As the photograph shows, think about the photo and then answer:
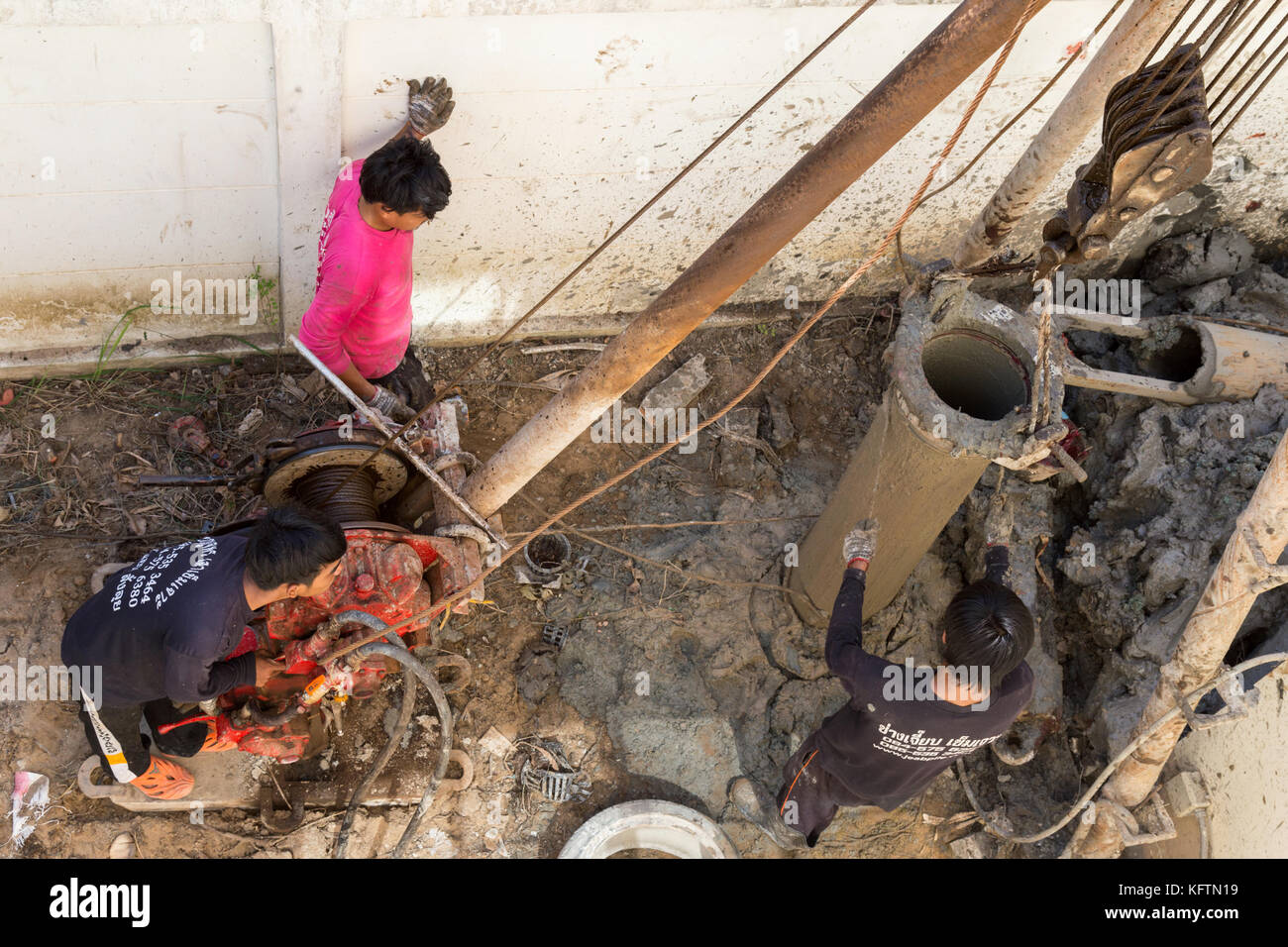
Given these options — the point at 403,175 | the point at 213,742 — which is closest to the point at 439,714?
the point at 213,742

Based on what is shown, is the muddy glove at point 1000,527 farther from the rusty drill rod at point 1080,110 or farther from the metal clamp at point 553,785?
the metal clamp at point 553,785

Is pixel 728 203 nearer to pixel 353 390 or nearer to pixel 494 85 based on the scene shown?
pixel 494 85

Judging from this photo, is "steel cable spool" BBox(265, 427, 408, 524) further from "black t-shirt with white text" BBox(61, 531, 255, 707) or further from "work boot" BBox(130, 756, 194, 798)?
"work boot" BBox(130, 756, 194, 798)

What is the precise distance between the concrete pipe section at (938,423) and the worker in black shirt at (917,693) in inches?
9.5

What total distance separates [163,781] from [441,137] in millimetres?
2907

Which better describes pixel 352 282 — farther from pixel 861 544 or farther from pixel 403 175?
pixel 861 544

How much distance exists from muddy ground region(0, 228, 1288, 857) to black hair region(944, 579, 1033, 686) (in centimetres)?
141

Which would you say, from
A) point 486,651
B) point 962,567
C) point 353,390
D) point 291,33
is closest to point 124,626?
point 353,390

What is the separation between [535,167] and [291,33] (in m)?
1.17

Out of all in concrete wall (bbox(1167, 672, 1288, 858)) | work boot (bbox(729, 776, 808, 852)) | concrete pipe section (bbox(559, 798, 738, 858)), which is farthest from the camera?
work boot (bbox(729, 776, 808, 852))

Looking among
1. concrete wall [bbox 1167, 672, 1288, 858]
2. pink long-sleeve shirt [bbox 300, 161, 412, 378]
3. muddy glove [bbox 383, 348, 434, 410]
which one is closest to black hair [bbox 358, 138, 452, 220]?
pink long-sleeve shirt [bbox 300, 161, 412, 378]

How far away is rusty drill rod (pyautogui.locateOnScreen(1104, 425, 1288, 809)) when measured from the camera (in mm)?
3674

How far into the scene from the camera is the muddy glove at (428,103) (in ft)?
14.2

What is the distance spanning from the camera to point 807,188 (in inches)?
123
